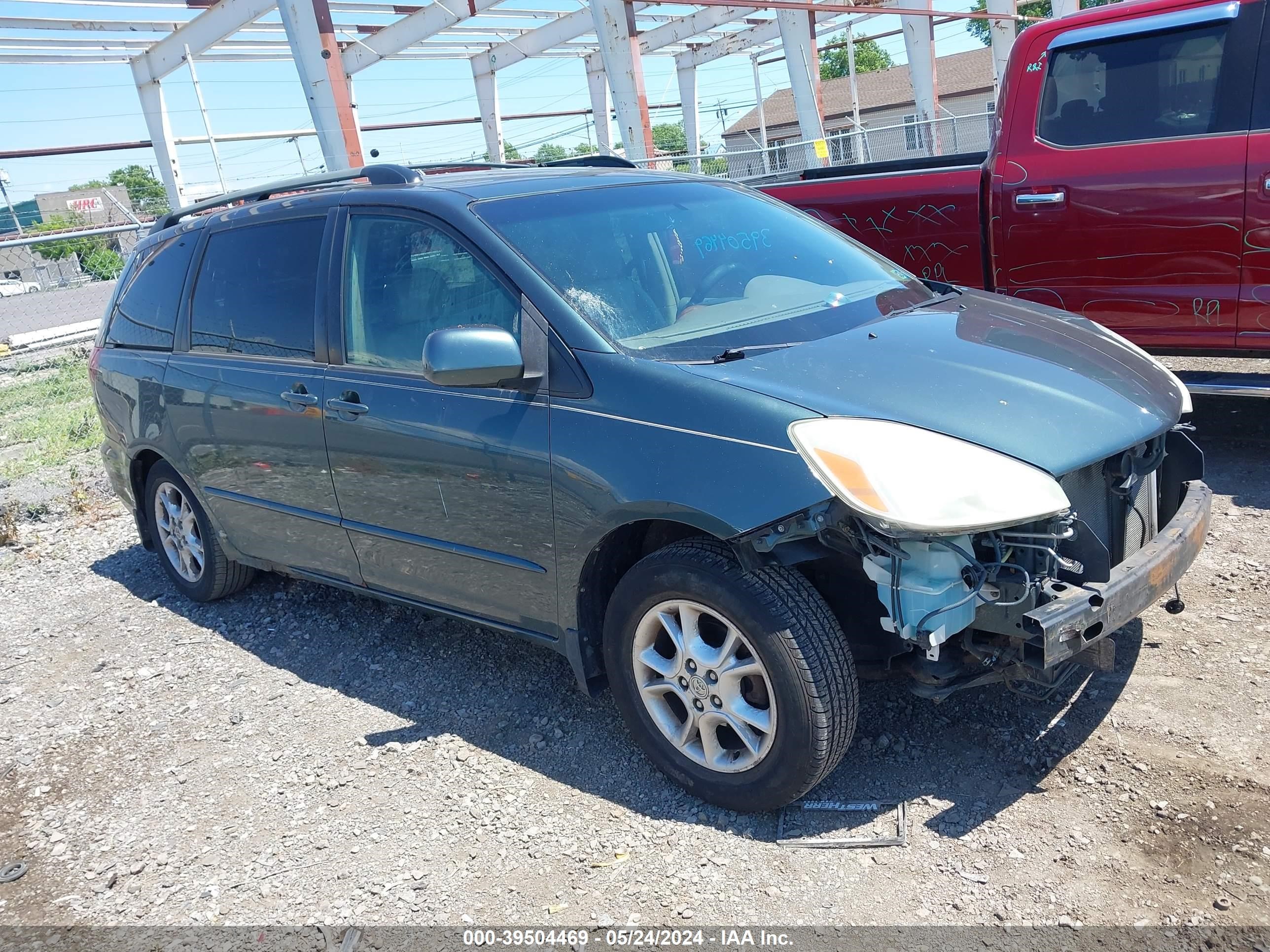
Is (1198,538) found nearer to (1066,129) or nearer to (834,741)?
(834,741)

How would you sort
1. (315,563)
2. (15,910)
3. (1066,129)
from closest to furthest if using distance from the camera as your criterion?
(15,910) → (315,563) → (1066,129)

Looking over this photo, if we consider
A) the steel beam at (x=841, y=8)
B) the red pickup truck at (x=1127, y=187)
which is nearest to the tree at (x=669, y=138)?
the steel beam at (x=841, y=8)

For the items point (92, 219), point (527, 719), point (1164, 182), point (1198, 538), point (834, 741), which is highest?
point (92, 219)

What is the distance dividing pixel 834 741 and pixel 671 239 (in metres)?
1.90

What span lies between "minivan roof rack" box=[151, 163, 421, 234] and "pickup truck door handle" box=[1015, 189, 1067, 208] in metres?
3.32

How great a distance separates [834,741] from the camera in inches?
109

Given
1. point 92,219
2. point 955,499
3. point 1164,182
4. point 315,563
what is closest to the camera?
point 955,499

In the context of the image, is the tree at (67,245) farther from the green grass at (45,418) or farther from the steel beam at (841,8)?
the steel beam at (841,8)

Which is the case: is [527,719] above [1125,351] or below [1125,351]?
below

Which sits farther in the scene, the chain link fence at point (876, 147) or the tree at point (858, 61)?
the tree at point (858, 61)

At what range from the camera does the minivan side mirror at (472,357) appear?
308 cm

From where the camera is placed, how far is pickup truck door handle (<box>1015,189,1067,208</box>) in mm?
5332

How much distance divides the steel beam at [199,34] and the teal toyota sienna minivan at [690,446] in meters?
11.0

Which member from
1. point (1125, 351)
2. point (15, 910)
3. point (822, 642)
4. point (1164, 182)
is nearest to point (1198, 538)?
point (1125, 351)
